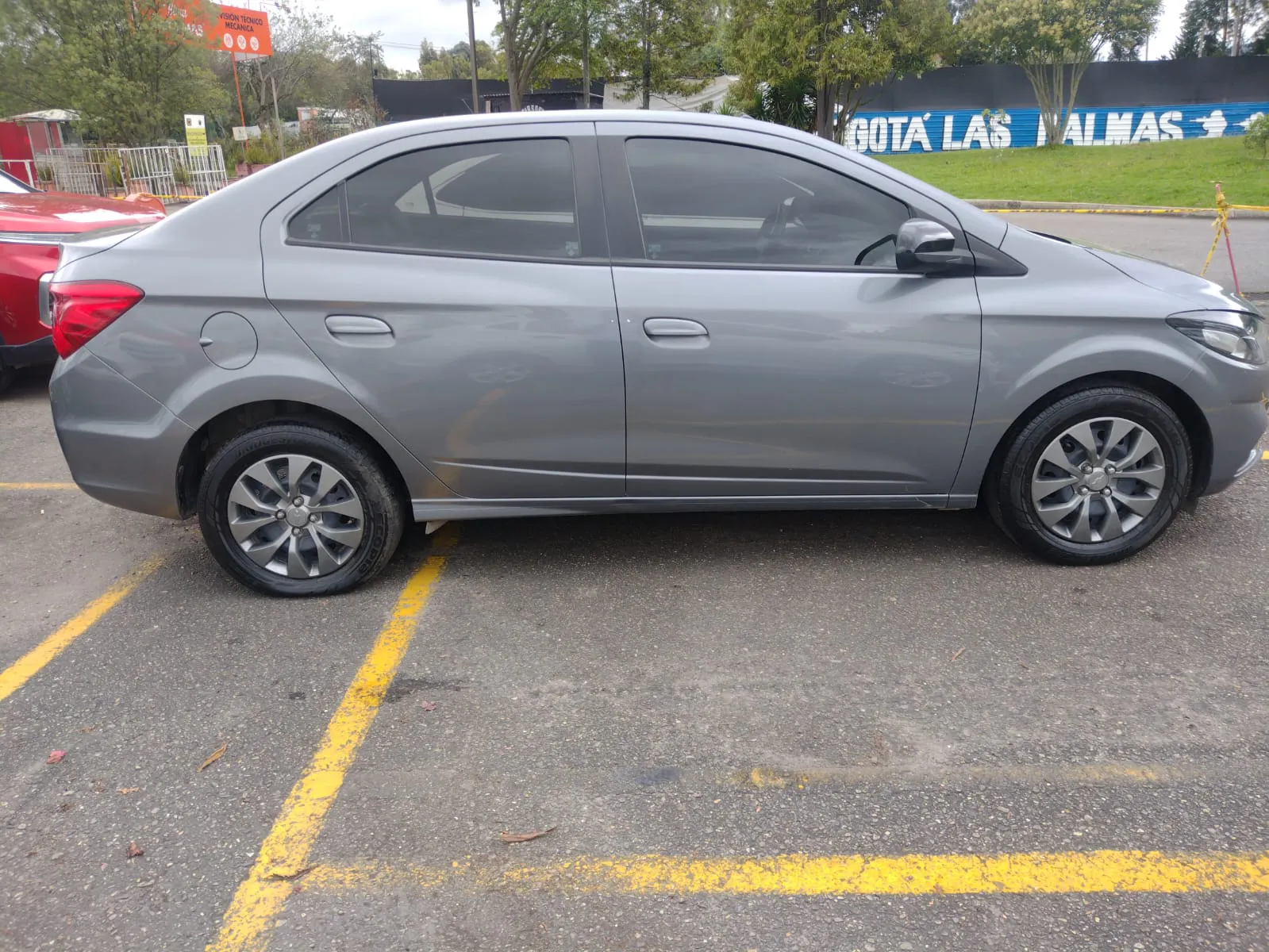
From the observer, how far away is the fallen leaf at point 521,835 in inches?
96.4

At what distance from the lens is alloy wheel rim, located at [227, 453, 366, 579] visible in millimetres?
3650

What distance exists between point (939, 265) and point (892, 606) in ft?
4.14

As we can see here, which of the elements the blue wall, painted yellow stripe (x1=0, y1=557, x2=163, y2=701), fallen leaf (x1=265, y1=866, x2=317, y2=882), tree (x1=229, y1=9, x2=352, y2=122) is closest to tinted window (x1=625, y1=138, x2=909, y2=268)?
fallen leaf (x1=265, y1=866, x2=317, y2=882)

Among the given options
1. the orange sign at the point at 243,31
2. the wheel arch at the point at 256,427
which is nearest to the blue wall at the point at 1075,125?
the orange sign at the point at 243,31

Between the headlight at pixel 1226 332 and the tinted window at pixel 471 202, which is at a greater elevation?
the tinted window at pixel 471 202

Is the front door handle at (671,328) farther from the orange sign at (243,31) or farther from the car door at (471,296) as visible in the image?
the orange sign at (243,31)

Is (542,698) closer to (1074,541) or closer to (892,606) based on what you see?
(892,606)

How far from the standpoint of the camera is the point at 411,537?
4426 millimetres

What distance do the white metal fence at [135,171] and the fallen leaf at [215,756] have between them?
79.2 ft

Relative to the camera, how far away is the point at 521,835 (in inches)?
97.0

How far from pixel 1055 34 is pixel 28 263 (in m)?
27.9

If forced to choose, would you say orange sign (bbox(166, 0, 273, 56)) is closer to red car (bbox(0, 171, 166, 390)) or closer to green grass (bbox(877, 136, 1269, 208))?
green grass (bbox(877, 136, 1269, 208))

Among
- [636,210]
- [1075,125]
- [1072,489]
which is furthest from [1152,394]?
[1075,125]

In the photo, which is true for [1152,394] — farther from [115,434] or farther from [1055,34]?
[1055,34]
